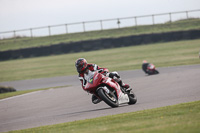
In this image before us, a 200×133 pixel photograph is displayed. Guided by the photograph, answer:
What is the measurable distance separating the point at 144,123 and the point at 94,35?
→ 35250 mm

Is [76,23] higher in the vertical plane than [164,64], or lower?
higher

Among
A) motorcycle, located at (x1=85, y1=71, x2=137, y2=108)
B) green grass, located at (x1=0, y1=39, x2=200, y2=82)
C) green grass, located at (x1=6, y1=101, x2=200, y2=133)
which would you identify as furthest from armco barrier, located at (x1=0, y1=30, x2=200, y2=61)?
green grass, located at (x1=6, y1=101, x2=200, y2=133)

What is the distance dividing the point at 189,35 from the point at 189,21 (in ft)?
23.7

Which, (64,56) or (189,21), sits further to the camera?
(189,21)

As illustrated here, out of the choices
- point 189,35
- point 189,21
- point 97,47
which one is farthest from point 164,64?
point 189,21

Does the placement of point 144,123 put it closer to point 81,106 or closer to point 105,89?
point 105,89

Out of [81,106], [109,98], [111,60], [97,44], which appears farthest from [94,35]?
[109,98]

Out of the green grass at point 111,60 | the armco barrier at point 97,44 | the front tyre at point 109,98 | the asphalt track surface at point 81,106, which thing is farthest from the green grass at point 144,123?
the armco barrier at point 97,44

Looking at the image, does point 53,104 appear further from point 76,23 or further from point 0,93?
point 76,23

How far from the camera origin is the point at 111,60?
31469mm

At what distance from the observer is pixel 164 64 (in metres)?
26.6

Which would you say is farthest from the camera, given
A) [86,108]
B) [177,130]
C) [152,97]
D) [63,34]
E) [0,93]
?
[63,34]

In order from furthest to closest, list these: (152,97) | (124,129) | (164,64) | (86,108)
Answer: (164,64), (152,97), (86,108), (124,129)

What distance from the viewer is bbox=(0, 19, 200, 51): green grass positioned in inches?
1512
